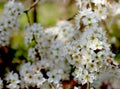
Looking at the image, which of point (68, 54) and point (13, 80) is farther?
point (13, 80)

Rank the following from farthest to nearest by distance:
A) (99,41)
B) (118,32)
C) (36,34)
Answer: (118,32), (36,34), (99,41)

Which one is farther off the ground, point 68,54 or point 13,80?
point 68,54

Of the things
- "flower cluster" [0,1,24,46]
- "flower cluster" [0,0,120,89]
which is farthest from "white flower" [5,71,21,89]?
"flower cluster" [0,1,24,46]

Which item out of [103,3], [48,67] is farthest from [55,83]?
[103,3]

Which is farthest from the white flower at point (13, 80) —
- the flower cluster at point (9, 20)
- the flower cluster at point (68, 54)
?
the flower cluster at point (9, 20)

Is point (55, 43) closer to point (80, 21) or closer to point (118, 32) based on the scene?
point (80, 21)

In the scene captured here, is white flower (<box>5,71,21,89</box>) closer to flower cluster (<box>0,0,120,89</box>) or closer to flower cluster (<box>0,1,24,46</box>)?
flower cluster (<box>0,0,120,89</box>)

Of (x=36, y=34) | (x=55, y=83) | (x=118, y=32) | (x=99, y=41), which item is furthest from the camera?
(x=118, y=32)

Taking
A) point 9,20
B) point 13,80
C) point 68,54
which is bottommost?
point 13,80
